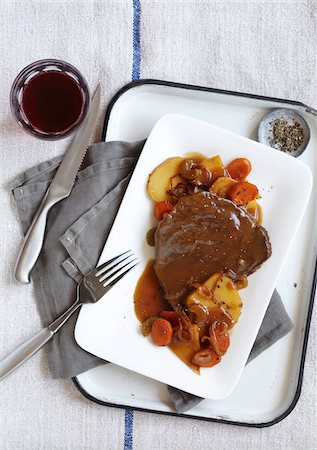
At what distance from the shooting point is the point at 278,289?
9.57 feet

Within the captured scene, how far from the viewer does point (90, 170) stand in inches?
110

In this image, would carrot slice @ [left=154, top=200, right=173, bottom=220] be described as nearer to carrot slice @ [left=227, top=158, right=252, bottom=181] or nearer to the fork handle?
carrot slice @ [left=227, top=158, right=252, bottom=181]

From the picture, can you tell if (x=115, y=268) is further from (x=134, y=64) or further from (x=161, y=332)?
(x=134, y=64)

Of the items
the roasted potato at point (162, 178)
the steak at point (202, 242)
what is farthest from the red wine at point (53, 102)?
the steak at point (202, 242)

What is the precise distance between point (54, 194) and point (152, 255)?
1.58ft

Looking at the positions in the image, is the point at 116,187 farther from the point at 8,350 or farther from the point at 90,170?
the point at 8,350

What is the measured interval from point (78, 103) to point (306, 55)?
1038mm

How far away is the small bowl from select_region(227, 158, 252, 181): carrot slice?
0.53 feet

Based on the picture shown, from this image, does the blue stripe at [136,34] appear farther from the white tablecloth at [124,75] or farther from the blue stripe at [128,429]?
the blue stripe at [128,429]

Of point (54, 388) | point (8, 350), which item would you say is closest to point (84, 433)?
point (54, 388)

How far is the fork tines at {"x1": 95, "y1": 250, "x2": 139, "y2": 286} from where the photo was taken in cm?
273

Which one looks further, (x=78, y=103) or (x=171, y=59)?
(x=171, y=59)

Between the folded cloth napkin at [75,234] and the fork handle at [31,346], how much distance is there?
5cm

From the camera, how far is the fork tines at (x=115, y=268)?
8.97 feet
